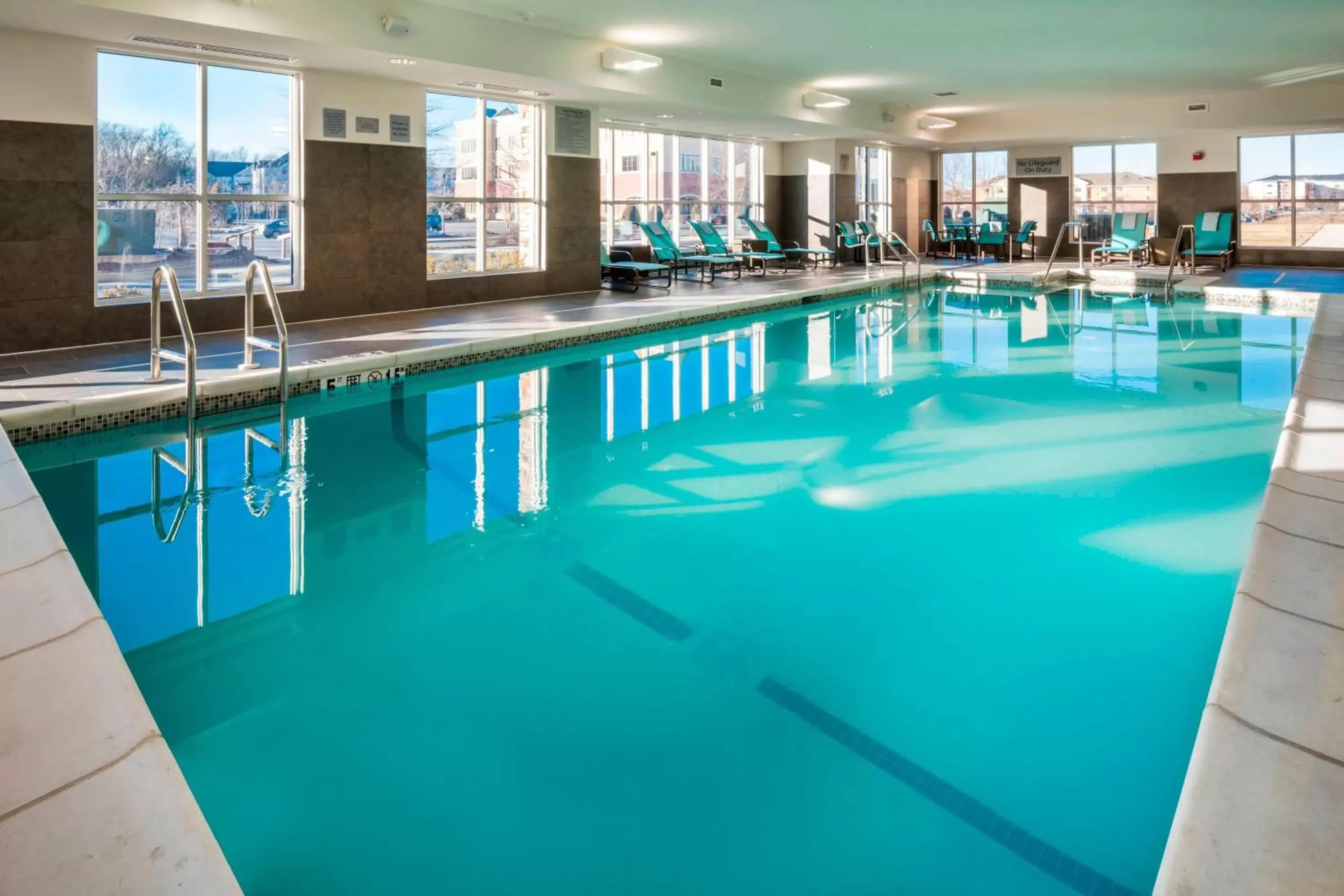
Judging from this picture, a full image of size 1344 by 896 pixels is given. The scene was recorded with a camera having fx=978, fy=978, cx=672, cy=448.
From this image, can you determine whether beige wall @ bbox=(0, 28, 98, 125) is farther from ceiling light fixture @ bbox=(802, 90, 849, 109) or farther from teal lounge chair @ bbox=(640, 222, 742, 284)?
ceiling light fixture @ bbox=(802, 90, 849, 109)

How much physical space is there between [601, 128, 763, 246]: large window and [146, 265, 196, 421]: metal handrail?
805cm

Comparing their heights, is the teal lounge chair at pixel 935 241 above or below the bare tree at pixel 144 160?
above

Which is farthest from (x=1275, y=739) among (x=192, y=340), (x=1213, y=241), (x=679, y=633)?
→ (x=1213, y=241)

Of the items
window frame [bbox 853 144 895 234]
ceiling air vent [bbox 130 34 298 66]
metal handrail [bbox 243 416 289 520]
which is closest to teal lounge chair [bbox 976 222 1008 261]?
window frame [bbox 853 144 895 234]

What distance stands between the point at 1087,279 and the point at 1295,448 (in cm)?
1026

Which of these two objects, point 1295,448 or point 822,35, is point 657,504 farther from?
point 822,35

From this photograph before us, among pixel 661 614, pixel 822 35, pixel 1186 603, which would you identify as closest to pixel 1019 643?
pixel 1186 603

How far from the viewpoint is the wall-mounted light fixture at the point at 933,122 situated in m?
14.4

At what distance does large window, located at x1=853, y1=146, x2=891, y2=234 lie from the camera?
1669cm

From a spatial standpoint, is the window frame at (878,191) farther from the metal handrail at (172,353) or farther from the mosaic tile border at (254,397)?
the metal handrail at (172,353)

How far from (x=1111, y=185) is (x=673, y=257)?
365 inches

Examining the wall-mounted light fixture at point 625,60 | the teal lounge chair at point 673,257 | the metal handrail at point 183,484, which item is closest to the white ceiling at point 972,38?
the wall-mounted light fixture at point 625,60

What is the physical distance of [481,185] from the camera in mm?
9766

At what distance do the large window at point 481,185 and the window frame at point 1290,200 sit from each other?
11551 mm
